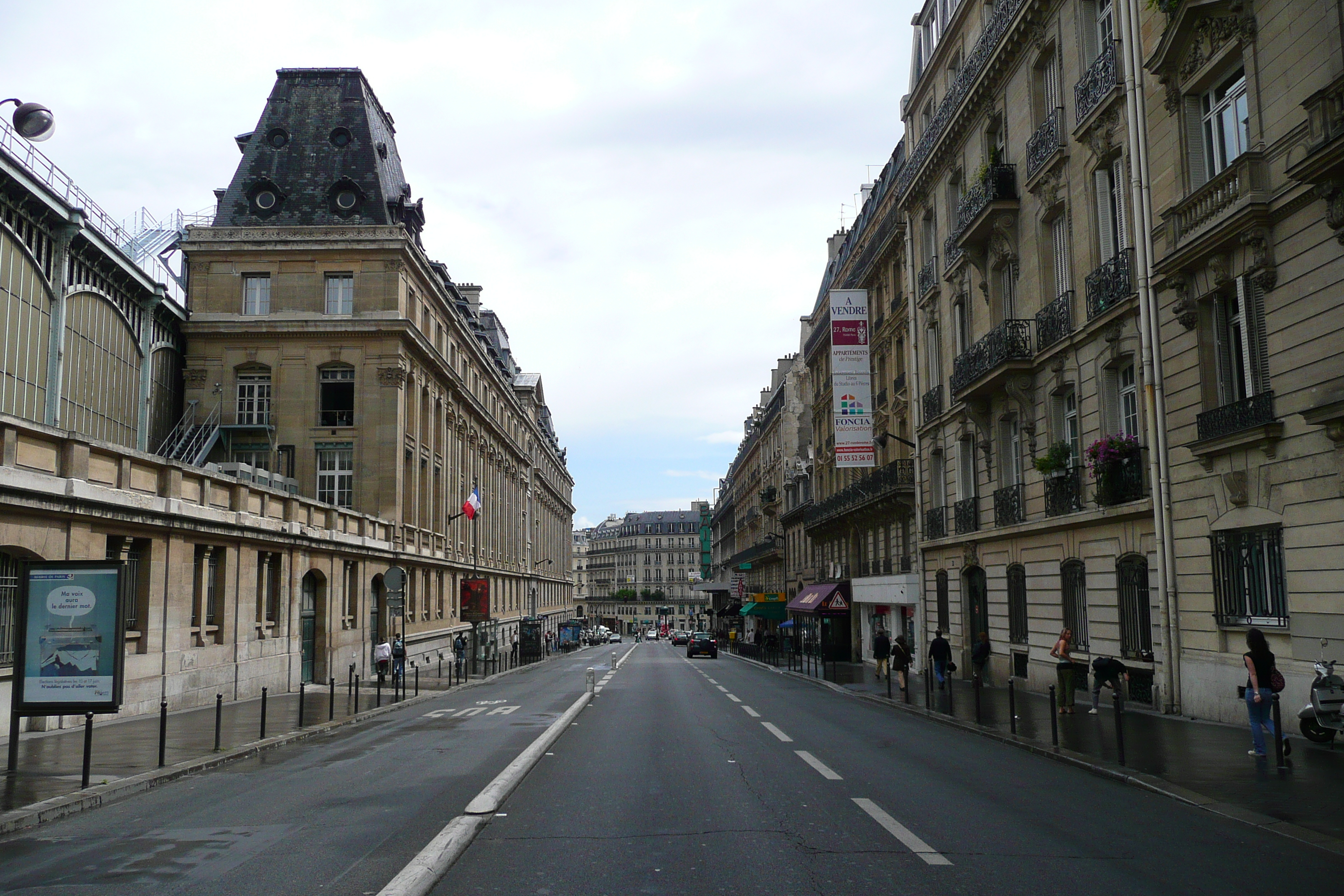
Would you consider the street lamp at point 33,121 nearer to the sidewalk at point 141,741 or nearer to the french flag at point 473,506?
the sidewalk at point 141,741

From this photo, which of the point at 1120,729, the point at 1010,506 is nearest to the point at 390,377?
the point at 1010,506

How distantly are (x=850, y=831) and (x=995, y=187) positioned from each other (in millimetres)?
20372

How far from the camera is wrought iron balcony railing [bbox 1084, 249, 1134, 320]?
1961 cm

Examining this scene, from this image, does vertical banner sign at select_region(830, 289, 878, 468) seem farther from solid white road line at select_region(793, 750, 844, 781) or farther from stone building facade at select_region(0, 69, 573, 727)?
solid white road line at select_region(793, 750, 844, 781)

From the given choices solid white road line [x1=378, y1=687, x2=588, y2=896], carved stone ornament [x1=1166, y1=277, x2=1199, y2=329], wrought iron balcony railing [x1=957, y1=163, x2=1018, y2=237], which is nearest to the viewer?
solid white road line [x1=378, y1=687, x2=588, y2=896]

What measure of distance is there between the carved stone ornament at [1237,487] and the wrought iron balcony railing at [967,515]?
12.2 m

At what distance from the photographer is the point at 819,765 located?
12.8m

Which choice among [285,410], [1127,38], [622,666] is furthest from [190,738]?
[622,666]

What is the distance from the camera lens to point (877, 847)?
8.01 meters

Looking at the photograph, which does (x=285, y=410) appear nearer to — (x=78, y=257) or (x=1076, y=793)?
(x=78, y=257)

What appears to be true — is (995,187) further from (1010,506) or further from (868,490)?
(868,490)

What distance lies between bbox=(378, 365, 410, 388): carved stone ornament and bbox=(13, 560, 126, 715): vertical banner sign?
30.5 m

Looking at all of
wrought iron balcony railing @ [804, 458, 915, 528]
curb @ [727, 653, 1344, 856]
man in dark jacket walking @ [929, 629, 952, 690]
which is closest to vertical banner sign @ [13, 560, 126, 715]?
curb @ [727, 653, 1344, 856]

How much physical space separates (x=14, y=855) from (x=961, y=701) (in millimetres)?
18420
